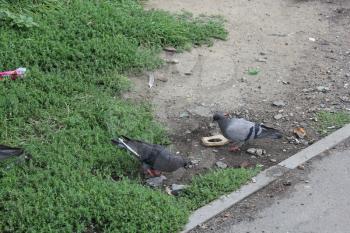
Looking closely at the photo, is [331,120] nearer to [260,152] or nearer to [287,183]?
[260,152]

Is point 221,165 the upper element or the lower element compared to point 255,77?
lower

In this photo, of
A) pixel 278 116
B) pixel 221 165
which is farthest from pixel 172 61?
pixel 221 165

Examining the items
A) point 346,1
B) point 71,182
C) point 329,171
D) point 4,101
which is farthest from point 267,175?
point 346,1

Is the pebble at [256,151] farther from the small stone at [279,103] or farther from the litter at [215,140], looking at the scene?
the small stone at [279,103]

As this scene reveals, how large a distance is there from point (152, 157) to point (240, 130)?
3.05 ft

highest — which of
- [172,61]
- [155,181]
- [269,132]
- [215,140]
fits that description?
[269,132]

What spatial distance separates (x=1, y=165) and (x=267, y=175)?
224 centimetres

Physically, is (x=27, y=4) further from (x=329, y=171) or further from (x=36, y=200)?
(x=329, y=171)

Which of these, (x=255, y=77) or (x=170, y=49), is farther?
(x=170, y=49)

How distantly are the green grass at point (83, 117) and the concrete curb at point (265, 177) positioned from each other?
0.08 metres

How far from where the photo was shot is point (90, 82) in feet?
22.2

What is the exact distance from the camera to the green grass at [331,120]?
20.5ft

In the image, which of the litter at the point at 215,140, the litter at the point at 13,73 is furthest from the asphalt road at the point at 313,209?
the litter at the point at 13,73

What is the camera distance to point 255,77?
7.27 metres
